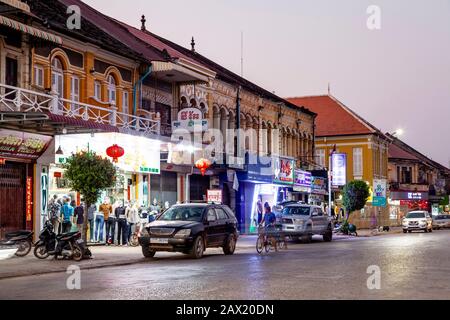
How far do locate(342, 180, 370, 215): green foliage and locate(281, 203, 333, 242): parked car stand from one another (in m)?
15.2

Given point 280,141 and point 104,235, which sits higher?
point 280,141

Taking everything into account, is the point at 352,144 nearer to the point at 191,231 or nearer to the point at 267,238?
the point at 267,238

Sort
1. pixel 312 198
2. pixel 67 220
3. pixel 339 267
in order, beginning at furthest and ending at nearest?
pixel 312 198 < pixel 67 220 < pixel 339 267

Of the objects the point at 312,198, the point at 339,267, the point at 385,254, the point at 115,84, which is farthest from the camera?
the point at 312,198

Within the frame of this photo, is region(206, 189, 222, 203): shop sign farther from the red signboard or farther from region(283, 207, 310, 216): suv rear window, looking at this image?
the red signboard

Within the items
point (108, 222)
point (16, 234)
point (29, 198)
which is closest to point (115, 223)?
point (108, 222)

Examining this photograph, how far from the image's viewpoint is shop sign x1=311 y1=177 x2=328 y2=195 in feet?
175

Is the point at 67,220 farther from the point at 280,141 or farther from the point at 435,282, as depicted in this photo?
the point at 280,141

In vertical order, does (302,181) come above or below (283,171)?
below

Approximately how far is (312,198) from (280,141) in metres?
8.17

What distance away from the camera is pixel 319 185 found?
5466cm

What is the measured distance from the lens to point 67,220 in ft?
81.3

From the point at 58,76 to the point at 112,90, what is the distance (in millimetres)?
3711
